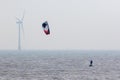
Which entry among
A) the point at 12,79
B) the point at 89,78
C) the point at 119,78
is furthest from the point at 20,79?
the point at 119,78

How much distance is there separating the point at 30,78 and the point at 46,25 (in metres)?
17.0

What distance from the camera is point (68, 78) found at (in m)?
83.1

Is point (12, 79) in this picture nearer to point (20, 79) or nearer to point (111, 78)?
point (20, 79)

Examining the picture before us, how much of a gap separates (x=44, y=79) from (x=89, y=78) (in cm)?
937

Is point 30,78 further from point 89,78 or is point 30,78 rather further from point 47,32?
point 47,32

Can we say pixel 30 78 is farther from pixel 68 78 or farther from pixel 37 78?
pixel 68 78

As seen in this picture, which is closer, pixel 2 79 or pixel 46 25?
pixel 46 25

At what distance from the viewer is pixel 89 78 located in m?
83.8

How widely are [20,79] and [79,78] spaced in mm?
11824

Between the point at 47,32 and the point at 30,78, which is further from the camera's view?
the point at 30,78

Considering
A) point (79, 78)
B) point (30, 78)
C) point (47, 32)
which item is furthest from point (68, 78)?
point (47, 32)

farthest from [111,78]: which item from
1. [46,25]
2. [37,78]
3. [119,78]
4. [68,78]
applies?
[46,25]

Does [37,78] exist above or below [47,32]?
below

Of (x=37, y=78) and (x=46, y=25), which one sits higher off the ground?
(x=46, y=25)
